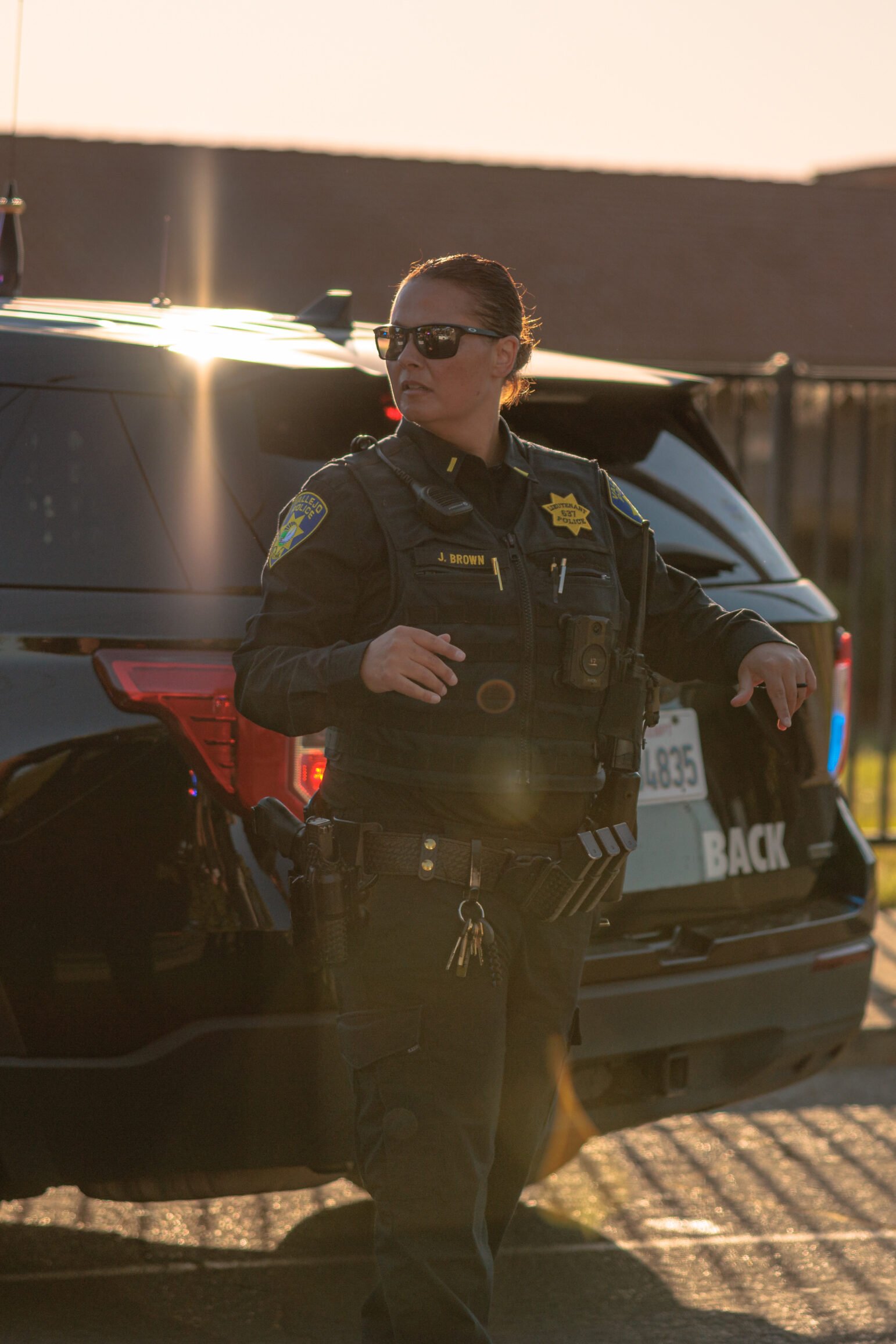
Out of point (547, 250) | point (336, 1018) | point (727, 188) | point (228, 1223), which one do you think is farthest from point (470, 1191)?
point (727, 188)

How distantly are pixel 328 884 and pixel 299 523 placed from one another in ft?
1.66

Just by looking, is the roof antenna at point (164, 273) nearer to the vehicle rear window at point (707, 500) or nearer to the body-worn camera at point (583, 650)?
the vehicle rear window at point (707, 500)

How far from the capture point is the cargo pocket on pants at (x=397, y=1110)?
2455 millimetres

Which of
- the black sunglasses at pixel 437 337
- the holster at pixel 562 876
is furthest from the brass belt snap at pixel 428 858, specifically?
the black sunglasses at pixel 437 337

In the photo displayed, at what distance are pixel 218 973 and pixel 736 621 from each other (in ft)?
3.17

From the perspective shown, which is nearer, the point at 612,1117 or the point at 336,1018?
the point at 336,1018

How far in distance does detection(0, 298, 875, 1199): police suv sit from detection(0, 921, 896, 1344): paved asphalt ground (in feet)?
1.34

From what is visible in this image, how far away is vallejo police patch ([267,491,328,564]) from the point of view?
2486 millimetres

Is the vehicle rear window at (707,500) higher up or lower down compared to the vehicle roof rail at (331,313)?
lower down

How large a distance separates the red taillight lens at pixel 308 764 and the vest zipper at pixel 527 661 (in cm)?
38

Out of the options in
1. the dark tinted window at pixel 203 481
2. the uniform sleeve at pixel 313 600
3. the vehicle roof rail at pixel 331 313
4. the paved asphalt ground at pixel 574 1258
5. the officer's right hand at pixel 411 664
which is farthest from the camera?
the vehicle roof rail at pixel 331 313

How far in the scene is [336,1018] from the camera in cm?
267

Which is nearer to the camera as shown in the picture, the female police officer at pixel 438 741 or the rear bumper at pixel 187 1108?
the female police officer at pixel 438 741

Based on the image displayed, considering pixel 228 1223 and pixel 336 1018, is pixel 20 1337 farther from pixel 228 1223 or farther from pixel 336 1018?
pixel 336 1018
